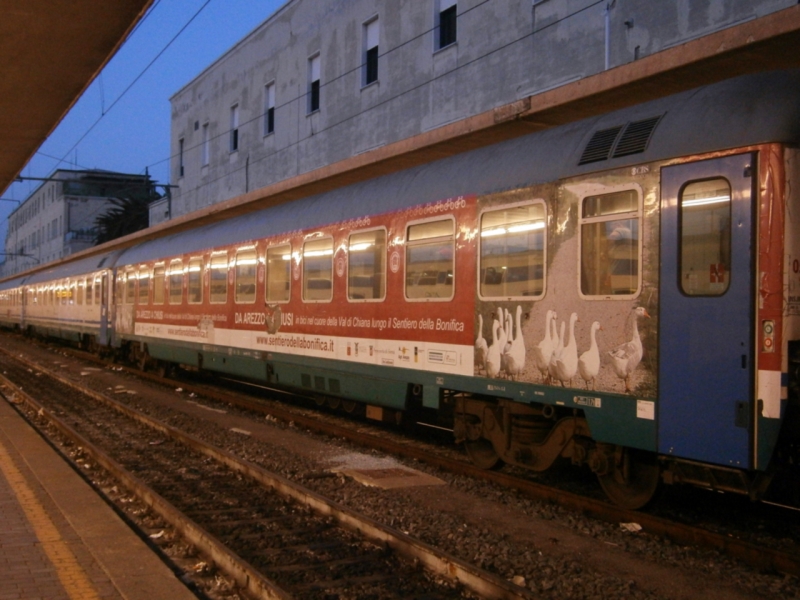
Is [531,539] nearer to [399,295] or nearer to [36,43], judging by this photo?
[399,295]

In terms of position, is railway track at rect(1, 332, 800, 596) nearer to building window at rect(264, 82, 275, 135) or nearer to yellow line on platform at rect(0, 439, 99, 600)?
yellow line on platform at rect(0, 439, 99, 600)

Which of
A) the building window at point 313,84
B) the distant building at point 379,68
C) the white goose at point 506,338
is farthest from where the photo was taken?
the building window at point 313,84

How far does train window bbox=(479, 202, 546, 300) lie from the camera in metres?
7.60

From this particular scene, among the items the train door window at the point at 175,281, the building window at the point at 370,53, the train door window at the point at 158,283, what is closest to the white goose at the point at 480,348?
the train door window at the point at 175,281

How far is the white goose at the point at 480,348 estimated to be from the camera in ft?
26.9

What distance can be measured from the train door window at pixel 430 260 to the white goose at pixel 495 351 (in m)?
0.86

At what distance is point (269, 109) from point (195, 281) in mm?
12235

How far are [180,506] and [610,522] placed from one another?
3.85 meters

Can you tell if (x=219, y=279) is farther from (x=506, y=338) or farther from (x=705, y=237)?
(x=705, y=237)

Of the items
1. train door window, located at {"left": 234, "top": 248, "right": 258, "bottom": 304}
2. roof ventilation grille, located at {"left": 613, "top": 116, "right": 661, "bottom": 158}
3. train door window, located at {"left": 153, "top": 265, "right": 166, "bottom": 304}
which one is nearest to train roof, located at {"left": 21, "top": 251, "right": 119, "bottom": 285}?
train door window, located at {"left": 153, "top": 265, "right": 166, "bottom": 304}

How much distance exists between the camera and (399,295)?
9695 millimetres

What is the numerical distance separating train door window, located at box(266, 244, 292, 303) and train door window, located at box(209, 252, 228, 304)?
6.50ft

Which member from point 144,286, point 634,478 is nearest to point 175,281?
point 144,286

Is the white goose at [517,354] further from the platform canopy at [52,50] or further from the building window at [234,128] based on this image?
the building window at [234,128]
